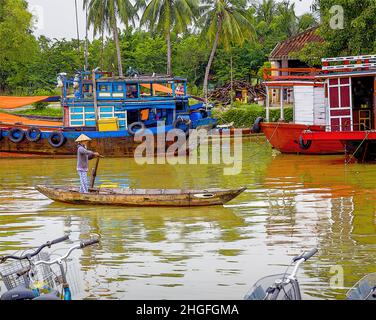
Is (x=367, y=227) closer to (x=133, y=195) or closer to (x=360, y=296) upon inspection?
(x=133, y=195)

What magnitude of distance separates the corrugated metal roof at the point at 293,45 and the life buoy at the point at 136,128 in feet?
47.5

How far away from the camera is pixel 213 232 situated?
14461 millimetres

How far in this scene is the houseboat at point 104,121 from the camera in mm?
30750

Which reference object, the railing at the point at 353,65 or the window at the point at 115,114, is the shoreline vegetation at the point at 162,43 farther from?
the railing at the point at 353,65

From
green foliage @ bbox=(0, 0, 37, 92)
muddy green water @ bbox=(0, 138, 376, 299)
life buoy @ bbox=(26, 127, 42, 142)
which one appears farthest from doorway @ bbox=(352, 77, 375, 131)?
green foliage @ bbox=(0, 0, 37, 92)

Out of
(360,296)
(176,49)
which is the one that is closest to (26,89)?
(176,49)

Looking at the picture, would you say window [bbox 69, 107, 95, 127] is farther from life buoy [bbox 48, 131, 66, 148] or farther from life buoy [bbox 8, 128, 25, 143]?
life buoy [bbox 8, 128, 25, 143]

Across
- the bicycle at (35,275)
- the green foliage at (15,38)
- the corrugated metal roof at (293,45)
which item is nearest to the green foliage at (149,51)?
the green foliage at (15,38)

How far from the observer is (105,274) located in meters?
11.2

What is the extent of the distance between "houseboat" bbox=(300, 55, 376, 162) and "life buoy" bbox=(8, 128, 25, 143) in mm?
10475

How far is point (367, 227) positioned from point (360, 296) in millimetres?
8304

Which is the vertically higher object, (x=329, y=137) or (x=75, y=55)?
(x=75, y=55)

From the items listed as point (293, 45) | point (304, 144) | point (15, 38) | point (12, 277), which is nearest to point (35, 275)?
point (12, 277)

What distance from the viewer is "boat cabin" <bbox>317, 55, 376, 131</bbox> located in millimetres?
26453
